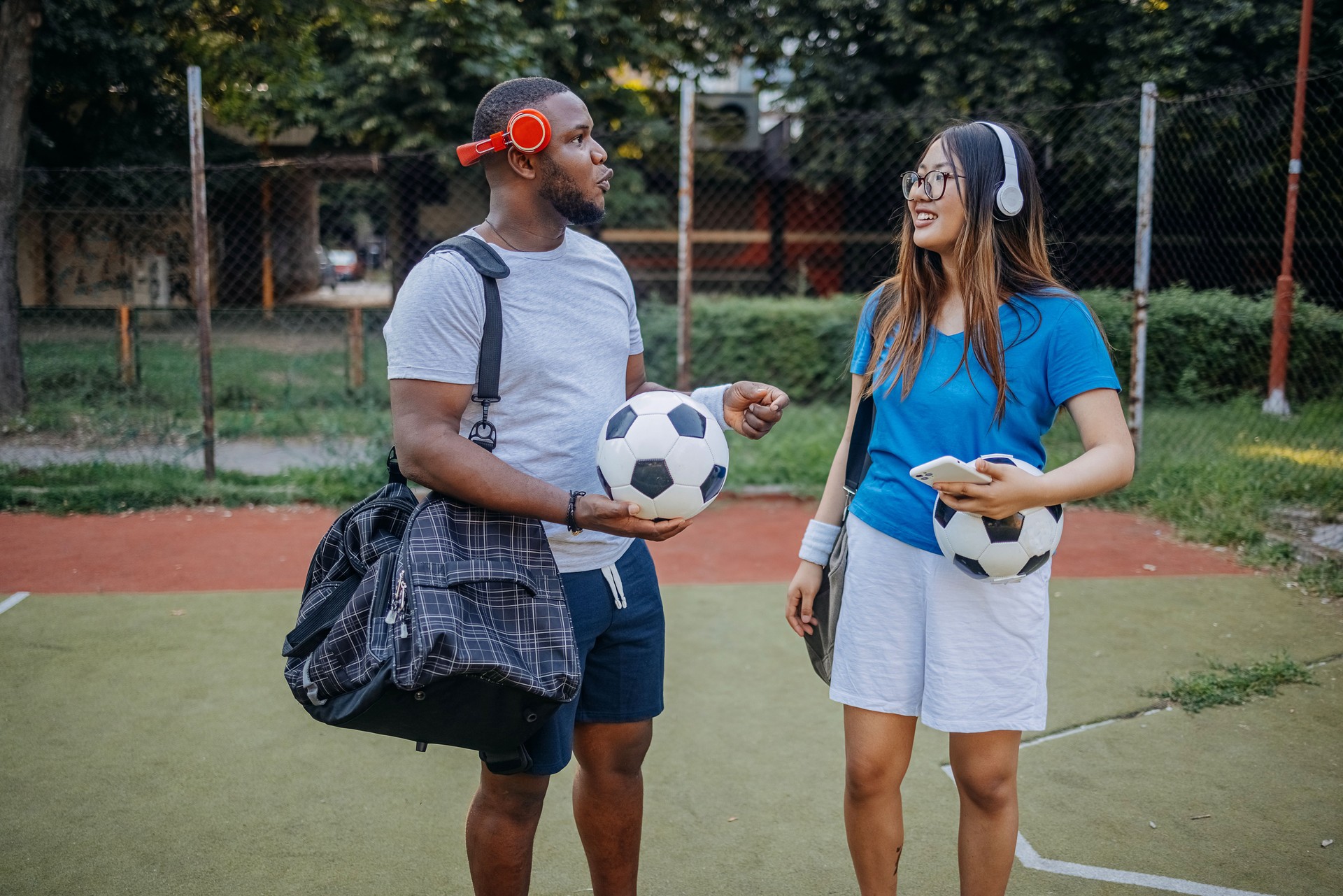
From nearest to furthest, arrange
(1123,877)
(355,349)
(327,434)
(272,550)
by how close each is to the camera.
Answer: (1123,877)
(272,550)
(327,434)
(355,349)

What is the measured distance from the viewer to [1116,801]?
3123mm

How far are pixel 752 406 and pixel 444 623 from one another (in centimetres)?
89

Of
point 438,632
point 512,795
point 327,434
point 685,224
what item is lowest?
point 327,434

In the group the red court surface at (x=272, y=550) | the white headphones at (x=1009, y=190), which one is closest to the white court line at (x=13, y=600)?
the red court surface at (x=272, y=550)

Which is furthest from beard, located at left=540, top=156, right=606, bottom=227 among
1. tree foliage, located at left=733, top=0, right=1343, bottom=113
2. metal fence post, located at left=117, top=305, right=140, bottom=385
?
tree foliage, located at left=733, top=0, right=1343, bottom=113

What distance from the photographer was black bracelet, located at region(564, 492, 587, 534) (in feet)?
6.51

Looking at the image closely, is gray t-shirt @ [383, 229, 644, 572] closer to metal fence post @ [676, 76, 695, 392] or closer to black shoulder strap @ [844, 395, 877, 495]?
black shoulder strap @ [844, 395, 877, 495]

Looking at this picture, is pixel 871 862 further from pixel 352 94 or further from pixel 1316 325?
pixel 352 94

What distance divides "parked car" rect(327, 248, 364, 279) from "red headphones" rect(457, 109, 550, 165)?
2941 cm

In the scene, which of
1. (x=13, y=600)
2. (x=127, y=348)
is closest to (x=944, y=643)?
(x=13, y=600)

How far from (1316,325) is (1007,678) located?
32.8 ft

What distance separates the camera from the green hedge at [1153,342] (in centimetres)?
1025

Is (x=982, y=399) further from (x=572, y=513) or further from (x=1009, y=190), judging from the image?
(x=572, y=513)

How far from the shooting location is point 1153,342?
10523 mm
